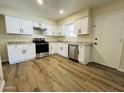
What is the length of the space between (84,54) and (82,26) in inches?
54.1

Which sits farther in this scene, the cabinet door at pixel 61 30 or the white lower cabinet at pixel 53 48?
the cabinet door at pixel 61 30

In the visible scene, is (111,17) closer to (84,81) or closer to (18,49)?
(84,81)

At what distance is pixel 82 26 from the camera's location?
3.42 meters

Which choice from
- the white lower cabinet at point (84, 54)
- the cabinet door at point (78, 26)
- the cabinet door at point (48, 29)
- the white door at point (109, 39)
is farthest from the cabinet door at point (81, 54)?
the cabinet door at point (48, 29)

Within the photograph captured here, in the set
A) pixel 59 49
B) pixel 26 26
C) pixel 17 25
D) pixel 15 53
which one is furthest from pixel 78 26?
pixel 15 53

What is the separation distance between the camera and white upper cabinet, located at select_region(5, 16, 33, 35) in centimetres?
313

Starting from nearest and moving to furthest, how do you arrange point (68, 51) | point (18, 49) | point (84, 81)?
point (84, 81) → point (18, 49) → point (68, 51)

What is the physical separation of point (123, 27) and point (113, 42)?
584mm

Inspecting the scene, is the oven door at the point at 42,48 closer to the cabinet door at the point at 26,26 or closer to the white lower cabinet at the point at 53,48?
the white lower cabinet at the point at 53,48

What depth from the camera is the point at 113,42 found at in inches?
105

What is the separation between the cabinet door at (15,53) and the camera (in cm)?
302

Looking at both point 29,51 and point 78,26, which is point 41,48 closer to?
point 29,51

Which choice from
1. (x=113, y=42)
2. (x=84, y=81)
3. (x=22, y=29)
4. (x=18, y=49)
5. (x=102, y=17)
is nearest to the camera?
(x=84, y=81)

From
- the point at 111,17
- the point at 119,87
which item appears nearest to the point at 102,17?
the point at 111,17
